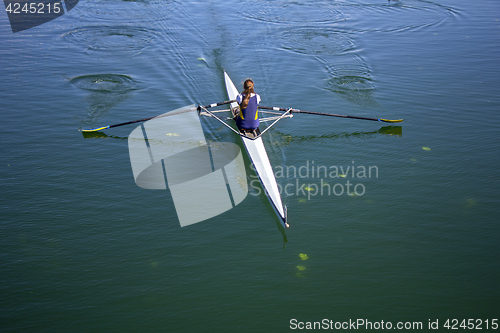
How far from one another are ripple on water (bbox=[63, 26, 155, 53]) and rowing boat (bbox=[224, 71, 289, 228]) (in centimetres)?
769

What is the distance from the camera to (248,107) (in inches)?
328

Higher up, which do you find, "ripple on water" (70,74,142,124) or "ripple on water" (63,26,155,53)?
"ripple on water" (63,26,155,53)

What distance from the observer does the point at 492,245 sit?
20.7 feet

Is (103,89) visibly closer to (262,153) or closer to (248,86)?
(248,86)

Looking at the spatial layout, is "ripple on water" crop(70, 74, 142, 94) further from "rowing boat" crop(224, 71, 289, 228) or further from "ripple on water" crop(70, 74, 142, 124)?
"rowing boat" crop(224, 71, 289, 228)

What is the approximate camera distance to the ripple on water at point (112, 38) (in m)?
14.0

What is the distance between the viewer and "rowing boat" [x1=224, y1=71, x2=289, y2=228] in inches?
265

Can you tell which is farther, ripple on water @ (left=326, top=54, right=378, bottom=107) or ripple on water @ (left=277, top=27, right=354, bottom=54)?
ripple on water @ (left=277, top=27, right=354, bottom=54)

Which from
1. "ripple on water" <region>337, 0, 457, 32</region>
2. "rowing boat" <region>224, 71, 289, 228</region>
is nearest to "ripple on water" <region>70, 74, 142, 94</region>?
"rowing boat" <region>224, 71, 289, 228</region>

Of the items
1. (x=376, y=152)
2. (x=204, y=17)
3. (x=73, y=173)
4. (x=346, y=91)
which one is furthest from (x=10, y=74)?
(x=376, y=152)

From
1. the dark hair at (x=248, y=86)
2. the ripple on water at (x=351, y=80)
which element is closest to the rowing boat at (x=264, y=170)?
the dark hair at (x=248, y=86)

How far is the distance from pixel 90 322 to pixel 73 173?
3.80 metres

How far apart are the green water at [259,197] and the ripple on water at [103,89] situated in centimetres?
6

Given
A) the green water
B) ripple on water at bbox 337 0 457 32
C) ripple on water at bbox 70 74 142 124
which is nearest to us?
the green water
